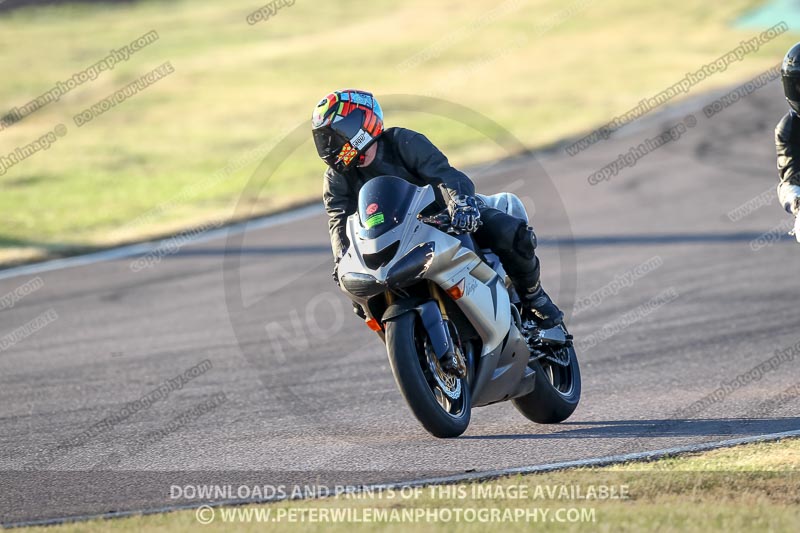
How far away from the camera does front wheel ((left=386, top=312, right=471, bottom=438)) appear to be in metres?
5.86

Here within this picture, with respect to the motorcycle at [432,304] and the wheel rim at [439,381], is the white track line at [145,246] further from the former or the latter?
the wheel rim at [439,381]

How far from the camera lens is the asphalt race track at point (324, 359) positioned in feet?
Result: 21.0

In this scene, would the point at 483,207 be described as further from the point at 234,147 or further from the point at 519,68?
the point at 519,68

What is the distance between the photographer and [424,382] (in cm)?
590

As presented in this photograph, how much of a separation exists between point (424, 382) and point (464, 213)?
40.3 inches

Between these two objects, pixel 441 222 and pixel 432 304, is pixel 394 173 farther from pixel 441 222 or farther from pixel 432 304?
pixel 432 304

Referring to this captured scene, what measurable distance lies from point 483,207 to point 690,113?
15.9 metres

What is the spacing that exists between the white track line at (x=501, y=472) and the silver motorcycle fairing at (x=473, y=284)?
655 mm

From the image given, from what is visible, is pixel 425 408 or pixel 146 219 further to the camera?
pixel 146 219

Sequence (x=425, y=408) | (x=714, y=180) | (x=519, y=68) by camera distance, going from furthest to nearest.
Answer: (x=519, y=68), (x=714, y=180), (x=425, y=408)

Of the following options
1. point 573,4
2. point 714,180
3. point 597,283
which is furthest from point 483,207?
point 573,4

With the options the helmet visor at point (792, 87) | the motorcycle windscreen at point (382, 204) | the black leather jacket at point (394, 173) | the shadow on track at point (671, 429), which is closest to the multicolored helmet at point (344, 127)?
the black leather jacket at point (394, 173)

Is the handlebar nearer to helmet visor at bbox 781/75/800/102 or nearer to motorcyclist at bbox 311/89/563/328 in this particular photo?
motorcyclist at bbox 311/89/563/328

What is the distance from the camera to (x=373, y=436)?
6887 millimetres
